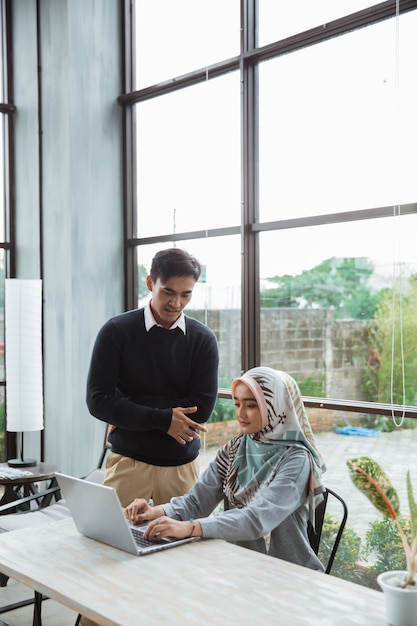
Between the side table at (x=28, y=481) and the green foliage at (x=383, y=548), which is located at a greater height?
the side table at (x=28, y=481)

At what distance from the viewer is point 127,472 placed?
2.71 meters

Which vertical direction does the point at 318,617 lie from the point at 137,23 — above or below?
below

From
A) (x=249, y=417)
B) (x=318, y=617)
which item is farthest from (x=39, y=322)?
(x=318, y=617)

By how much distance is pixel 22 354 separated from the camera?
4176 mm

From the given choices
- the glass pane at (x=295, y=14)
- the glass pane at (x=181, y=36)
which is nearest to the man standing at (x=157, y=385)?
the glass pane at (x=295, y=14)

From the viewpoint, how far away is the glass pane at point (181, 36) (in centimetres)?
409

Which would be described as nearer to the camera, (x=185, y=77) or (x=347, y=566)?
(x=347, y=566)

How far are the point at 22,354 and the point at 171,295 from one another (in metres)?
A: 1.86

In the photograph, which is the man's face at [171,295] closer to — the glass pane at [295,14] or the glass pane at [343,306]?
the glass pane at [343,306]

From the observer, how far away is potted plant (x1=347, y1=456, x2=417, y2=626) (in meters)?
1.46

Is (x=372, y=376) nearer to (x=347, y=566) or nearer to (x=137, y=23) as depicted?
(x=347, y=566)

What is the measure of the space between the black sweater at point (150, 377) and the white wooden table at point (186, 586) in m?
0.61

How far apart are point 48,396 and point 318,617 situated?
11.6ft

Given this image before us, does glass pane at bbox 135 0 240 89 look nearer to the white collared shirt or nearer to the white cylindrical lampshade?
the white cylindrical lampshade
